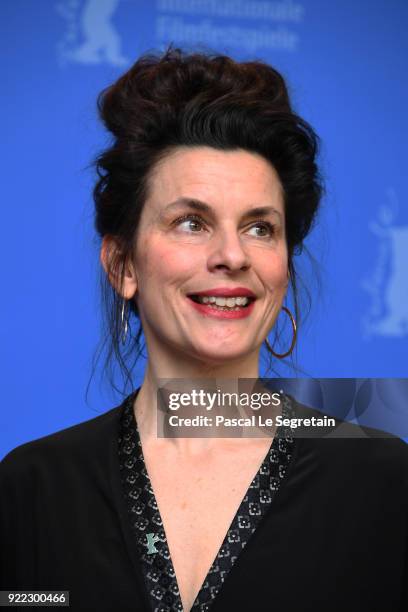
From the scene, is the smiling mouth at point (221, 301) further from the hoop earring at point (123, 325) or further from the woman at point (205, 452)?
the hoop earring at point (123, 325)

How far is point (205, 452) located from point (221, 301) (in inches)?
10.7

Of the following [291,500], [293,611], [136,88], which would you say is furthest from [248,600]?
[136,88]

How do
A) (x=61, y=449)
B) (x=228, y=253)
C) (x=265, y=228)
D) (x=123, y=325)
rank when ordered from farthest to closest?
1. (x=123, y=325)
2. (x=61, y=449)
3. (x=265, y=228)
4. (x=228, y=253)

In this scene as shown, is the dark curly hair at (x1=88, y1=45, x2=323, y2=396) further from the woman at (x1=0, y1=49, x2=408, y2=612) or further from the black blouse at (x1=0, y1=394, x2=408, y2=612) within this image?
the black blouse at (x1=0, y1=394, x2=408, y2=612)

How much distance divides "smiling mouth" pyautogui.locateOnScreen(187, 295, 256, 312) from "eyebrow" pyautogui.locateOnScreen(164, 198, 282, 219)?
14cm

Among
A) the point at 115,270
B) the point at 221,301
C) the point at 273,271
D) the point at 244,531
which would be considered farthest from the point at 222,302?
the point at 244,531

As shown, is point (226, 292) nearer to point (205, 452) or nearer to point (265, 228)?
point (265, 228)

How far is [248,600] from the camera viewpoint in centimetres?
169

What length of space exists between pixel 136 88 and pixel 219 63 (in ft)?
0.50

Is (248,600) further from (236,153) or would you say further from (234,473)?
(236,153)

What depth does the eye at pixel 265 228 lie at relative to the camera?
5.99ft

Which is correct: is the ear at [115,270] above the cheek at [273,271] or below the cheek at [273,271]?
above

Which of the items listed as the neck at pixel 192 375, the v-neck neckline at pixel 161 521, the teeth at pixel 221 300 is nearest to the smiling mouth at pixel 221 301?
the teeth at pixel 221 300

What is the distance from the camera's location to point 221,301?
1.78 meters
